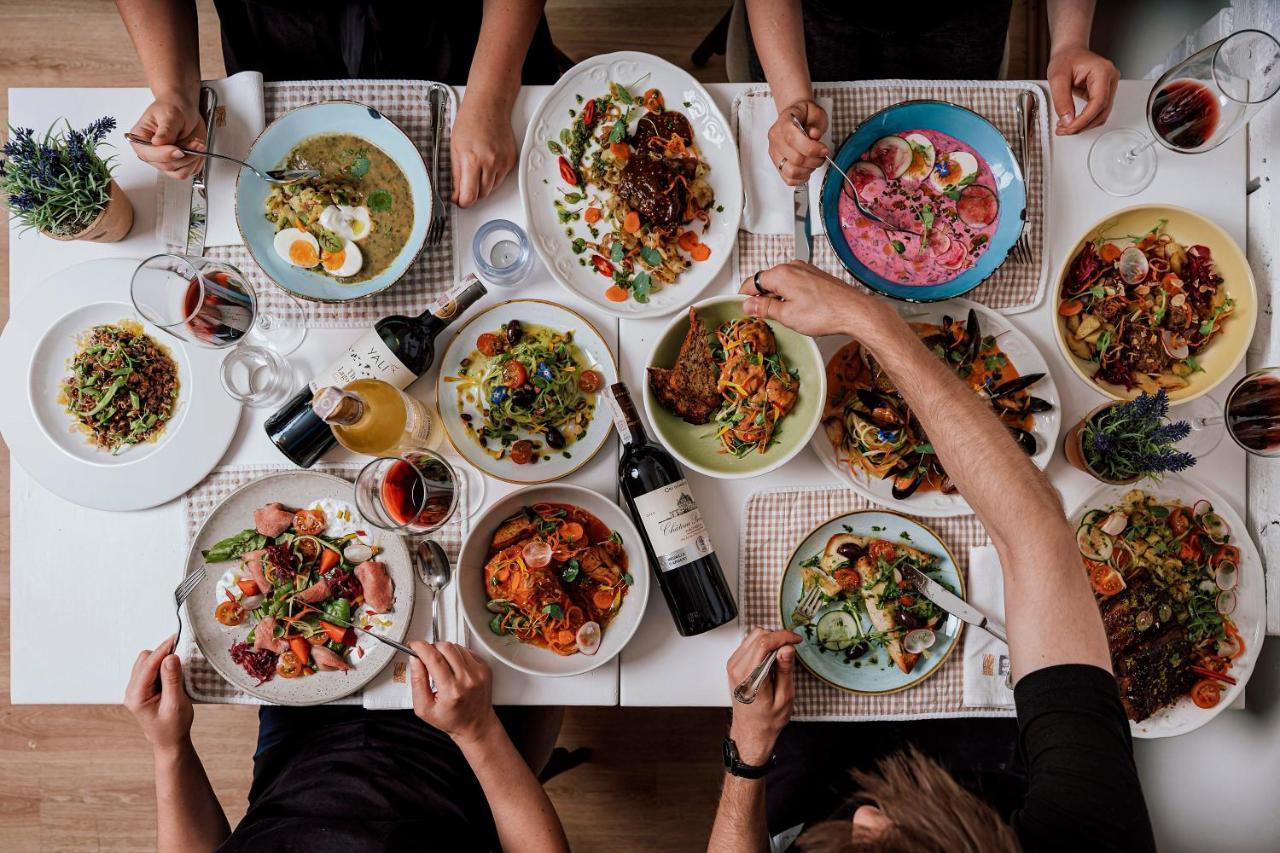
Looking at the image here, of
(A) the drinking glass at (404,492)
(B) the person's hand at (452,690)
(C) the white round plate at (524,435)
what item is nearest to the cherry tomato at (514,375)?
(C) the white round plate at (524,435)

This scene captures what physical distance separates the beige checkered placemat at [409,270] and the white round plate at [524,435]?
0.15 m

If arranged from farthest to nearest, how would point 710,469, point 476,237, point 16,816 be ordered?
1. point 16,816
2. point 476,237
3. point 710,469

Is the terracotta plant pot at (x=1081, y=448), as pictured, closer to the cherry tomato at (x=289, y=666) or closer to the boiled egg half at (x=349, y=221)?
the boiled egg half at (x=349, y=221)

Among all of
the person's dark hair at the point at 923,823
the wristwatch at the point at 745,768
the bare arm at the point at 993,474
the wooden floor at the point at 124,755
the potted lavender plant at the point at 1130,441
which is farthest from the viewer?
the wooden floor at the point at 124,755

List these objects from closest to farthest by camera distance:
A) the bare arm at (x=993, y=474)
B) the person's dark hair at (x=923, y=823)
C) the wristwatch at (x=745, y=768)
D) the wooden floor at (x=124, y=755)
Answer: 1. the person's dark hair at (x=923, y=823)
2. the bare arm at (x=993, y=474)
3. the wristwatch at (x=745, y=768)
4. the wooden floor at (x=124, y=755)

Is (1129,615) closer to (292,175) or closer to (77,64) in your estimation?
(292,175)

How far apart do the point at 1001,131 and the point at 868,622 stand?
1.07m

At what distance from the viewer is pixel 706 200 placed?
1556mm

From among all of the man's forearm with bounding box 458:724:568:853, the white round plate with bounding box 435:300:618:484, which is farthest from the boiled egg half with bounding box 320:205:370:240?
the man's forearm with bounding box 458:724:568:853

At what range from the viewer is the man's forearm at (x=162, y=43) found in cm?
153

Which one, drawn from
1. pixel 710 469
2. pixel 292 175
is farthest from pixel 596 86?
pixel 710 469

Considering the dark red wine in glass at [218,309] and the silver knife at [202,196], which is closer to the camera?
the dark red wine in glass at [218,309]

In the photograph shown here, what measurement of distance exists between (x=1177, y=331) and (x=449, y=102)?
1.58 meters

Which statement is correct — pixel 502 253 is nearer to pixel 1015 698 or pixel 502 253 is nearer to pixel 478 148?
pixel 478 148
